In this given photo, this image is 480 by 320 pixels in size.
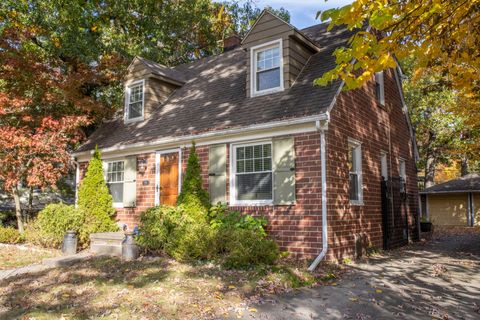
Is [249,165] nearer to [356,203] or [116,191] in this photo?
[356,203]

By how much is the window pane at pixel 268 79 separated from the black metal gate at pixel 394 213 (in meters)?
4.31

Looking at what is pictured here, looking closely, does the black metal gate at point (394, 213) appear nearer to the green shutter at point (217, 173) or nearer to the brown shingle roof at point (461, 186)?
the green shutter at point (217, 173)

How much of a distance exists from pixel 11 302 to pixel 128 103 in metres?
9.40

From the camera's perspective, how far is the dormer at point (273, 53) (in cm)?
1025

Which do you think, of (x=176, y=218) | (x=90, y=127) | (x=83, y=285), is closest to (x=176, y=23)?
(x=90, y=127)

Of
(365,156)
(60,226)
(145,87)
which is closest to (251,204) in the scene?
(365,156)

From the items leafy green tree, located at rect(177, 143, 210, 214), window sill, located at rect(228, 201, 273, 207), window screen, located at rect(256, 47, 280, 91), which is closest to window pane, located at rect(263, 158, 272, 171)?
window sill, located at rect(228, 201, 273, 207)

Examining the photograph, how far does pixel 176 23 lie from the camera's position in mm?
20531

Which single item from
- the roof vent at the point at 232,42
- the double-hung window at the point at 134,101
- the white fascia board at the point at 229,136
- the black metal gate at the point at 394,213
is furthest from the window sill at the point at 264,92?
the roof vent at the point at 232,42

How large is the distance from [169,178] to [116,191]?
2691 mm

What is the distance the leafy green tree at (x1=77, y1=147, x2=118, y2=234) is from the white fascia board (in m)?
0.90

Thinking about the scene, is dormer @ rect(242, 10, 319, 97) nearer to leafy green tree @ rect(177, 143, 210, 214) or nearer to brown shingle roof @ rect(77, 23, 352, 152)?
brown shingle roof @ rect(77, 23, 352, 152)

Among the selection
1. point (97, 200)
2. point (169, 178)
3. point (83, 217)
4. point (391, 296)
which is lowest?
point (391, 296)

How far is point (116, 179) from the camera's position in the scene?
13211 millimetres
